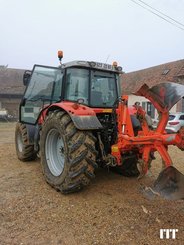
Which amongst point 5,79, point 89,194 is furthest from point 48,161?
point 5,79

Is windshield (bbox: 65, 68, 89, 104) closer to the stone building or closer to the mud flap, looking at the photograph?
the mud flap

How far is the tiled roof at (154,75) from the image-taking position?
22.2 metres

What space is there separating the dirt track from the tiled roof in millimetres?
17411

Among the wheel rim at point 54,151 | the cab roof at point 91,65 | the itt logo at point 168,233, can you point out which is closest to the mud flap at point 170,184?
the itt logo at point 168,233

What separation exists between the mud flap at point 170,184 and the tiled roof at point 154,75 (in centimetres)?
1831

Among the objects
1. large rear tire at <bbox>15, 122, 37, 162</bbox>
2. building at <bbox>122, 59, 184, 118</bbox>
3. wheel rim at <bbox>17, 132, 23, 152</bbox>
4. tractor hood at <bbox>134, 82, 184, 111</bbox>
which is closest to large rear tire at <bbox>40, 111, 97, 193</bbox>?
tractor hood at <bbox>134, 82, 184, 111</bbox>

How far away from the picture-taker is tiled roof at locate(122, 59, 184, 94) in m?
22.2

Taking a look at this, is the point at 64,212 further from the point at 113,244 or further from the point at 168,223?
the point at 168,223

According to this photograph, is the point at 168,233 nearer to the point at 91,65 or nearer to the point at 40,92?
the point at 91,65

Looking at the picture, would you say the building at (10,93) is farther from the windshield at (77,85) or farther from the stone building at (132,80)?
the windshield at (77,85)

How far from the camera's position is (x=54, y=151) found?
5.11 m

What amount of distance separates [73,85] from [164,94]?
1.94 m

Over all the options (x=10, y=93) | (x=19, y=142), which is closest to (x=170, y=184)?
(x=19, y=142)

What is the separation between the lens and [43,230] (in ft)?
10.9
